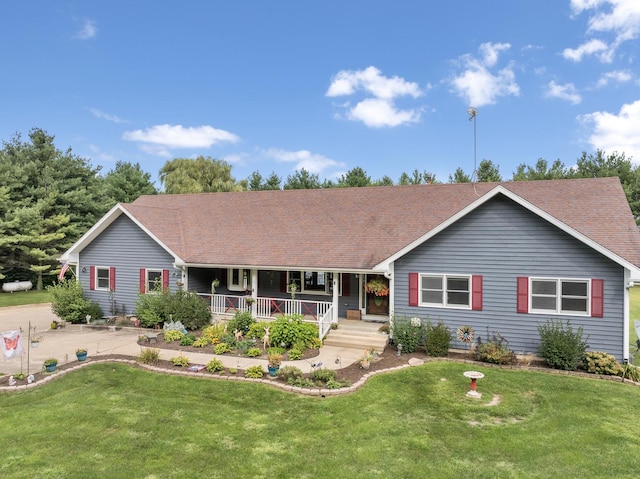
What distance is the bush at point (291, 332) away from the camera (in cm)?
1298

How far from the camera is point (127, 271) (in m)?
17.8

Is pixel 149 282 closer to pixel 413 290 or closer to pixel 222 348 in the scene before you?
pixel 222 348

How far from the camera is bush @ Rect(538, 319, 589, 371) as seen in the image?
10.9 metres

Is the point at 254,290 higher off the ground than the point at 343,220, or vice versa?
the point at 343,220

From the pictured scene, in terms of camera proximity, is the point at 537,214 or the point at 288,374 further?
the point at 537,214

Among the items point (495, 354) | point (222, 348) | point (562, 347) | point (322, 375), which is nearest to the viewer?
point (322, 375)

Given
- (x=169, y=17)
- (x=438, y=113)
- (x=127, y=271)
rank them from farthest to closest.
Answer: (x=438, y=113), (x=169, y=17), (x=127, y=271)

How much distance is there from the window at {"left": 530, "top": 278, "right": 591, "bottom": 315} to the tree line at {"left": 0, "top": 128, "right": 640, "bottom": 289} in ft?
47.3

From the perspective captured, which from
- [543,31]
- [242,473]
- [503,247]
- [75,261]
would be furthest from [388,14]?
[242,473]

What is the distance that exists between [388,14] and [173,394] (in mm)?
19285

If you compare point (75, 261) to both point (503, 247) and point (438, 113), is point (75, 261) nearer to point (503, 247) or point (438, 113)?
point (503, 247)

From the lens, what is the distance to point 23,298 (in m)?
26.3

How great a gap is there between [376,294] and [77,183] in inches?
1208

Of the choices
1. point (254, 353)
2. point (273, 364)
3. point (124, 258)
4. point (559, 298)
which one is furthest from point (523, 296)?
point (124, 258)
